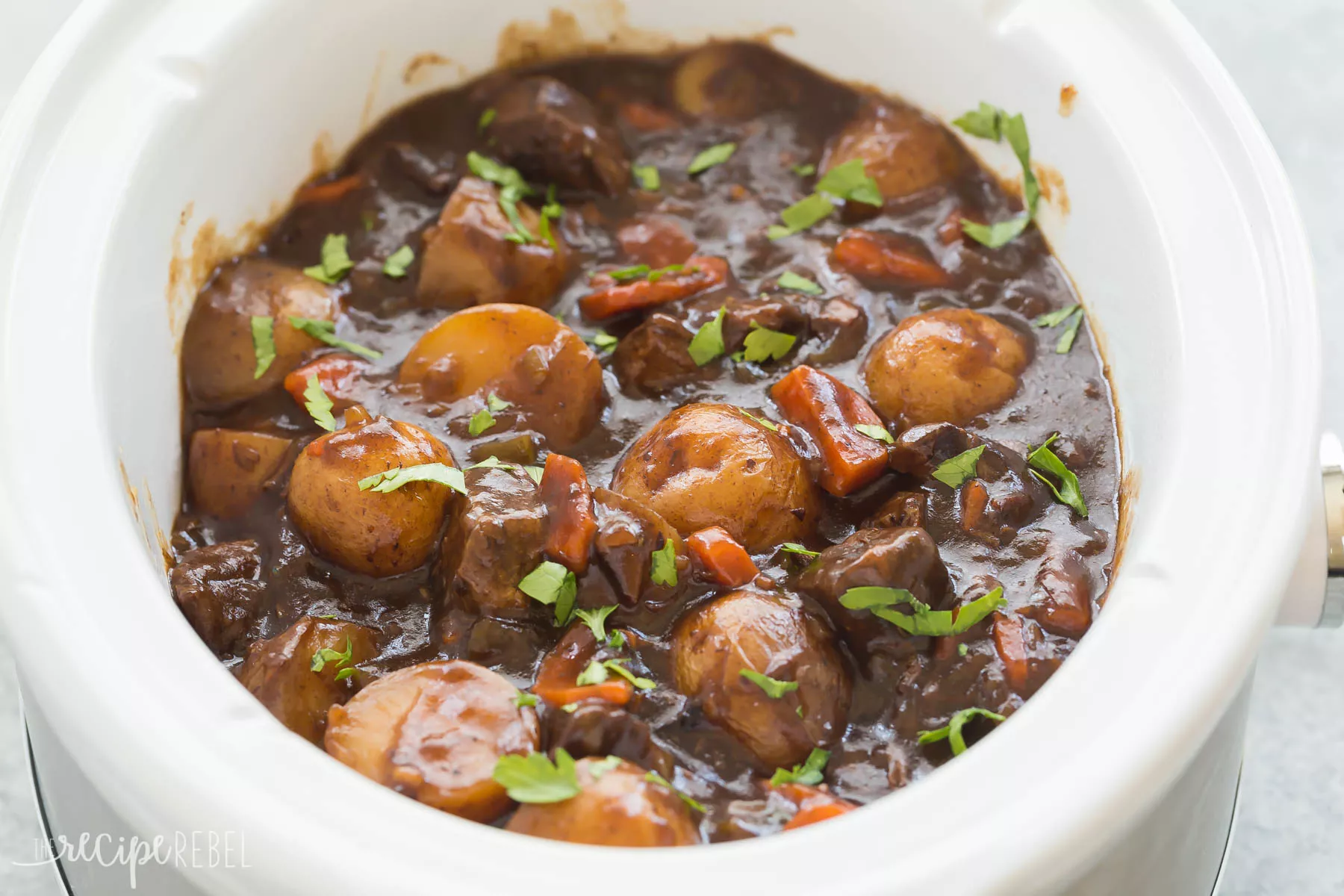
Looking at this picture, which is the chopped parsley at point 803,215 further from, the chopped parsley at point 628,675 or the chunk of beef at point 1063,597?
the chopped parsley at point 628,675

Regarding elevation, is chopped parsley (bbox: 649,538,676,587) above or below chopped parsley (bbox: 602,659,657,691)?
above

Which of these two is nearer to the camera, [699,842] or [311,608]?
[699,842]

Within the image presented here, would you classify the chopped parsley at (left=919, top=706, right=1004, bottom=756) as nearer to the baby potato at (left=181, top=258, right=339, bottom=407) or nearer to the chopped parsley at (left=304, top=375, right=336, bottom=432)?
the chopped parsley at (left=304, top=375, right=336, bottom=432)

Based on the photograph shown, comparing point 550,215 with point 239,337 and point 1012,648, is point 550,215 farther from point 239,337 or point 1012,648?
point 1012,648

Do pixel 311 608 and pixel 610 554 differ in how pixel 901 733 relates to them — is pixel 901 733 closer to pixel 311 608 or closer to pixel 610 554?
pixel 610 554

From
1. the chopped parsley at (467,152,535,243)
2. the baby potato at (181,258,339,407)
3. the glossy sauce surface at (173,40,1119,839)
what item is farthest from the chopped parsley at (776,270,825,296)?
the baby potato at (181,258,339,407)

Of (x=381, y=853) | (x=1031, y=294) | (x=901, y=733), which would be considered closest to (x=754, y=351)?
(x=1031, y=294)

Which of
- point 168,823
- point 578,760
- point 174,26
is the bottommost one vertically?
point 578,760
